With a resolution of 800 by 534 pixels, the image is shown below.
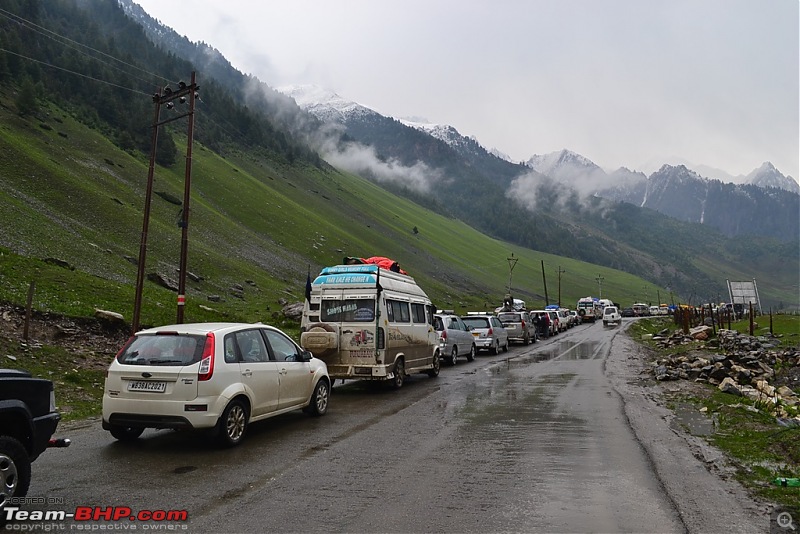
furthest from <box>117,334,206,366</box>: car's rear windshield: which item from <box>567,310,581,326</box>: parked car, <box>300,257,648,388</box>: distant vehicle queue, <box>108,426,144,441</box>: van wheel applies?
<box>567,310,581,326</box>: parked car

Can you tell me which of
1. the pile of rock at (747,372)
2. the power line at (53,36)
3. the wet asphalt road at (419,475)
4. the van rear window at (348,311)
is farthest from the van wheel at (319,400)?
the power line at (53,36)

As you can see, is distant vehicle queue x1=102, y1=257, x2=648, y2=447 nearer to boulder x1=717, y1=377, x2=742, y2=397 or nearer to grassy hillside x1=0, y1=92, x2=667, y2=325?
boulder x1=717, y1=377, x2=742, y2=397

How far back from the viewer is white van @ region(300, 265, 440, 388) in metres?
13.6

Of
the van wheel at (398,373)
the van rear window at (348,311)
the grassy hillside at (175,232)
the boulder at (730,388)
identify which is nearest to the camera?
the boulder at (730,388)

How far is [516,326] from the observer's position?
3384cm

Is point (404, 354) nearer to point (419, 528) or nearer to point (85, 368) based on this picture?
point (85, 368)

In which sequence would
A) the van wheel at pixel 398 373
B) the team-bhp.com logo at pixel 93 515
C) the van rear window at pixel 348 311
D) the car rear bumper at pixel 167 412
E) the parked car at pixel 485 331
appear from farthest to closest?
1. the parked car at pixel 485 331
2. the van wheel at pixel 398 373
3. the van rear window at pixel 348 311
4. the car rear bumper at pixel 167 412
5. the team-bhp.com logo at pixel 93 515

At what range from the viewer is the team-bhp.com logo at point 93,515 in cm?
496

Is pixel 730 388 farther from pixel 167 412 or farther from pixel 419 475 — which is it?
pixel 167 412

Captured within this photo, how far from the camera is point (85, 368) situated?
13547 mm

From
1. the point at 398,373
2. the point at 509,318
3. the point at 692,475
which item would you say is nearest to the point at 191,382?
the point at 692,475

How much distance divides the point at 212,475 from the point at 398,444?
276 cm

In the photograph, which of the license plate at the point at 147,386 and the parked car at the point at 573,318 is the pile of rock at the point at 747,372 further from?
the parked car at the point at 573,318

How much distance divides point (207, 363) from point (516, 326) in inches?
1106
